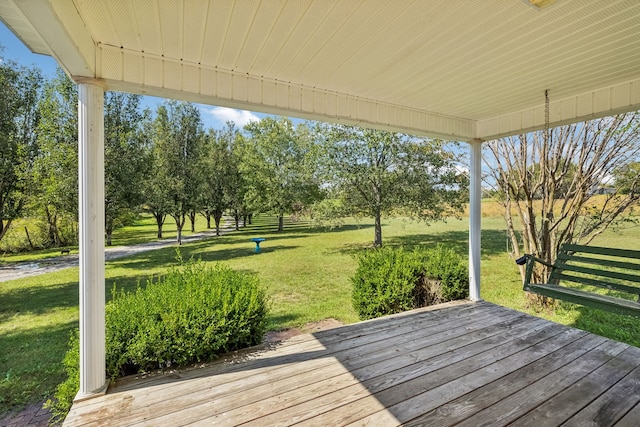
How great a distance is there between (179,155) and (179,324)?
38.8 feet

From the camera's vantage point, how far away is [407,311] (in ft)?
11.1

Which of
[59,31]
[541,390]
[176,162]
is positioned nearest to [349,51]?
[59,31]

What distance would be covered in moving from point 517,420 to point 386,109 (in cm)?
257

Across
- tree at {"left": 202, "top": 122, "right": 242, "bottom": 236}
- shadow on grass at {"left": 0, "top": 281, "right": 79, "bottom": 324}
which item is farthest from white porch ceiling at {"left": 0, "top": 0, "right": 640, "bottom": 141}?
tree at {"left": 202, "top": 122, "right": 242, "bottom": 236}

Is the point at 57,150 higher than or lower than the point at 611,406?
higher

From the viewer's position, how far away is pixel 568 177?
4.39 metres

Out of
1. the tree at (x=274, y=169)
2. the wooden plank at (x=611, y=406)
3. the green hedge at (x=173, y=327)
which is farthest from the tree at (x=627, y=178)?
the tree at (x=274, y=169)

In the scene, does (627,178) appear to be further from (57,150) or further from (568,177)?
(57,150)

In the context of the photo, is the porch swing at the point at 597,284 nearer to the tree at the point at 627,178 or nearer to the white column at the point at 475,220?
the white column at the point at 475,220

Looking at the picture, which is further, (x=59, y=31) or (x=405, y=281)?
(x=405, y=281)

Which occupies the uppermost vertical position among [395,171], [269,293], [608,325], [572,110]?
[395,171]

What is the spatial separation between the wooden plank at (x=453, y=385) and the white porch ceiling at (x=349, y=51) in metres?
2.12

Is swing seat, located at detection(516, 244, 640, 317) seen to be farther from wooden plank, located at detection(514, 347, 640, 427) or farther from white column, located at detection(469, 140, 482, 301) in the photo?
white column, located at detection(469, 140, 482, 301)

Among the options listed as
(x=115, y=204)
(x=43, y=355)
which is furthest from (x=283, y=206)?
(x=43, y=355)
